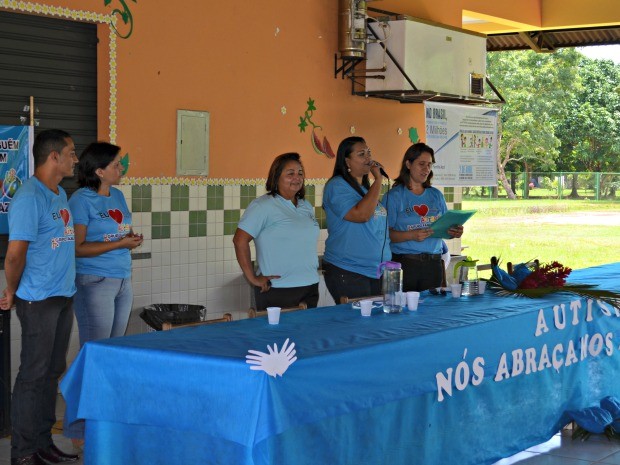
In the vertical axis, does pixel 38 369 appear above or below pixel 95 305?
below

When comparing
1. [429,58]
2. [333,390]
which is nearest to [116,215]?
[333,390]

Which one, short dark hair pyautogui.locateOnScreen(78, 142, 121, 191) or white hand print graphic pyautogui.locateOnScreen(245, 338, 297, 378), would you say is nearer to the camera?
white hand print graphic pyautogui.locateOnScreen(245, 338, 297, 378)

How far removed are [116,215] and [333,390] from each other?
1.86 m

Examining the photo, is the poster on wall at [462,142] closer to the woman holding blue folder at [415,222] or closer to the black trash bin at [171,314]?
the woman holding blue folder at [415,222]

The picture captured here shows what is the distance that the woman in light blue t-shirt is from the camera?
15.2 feet

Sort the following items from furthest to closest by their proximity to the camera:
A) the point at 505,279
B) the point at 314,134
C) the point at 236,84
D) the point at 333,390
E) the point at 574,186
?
1. the point at 574,186
2. the point at 314,134
3. the point at 236,84
4. the point at 505,279
5. the point at 333,390

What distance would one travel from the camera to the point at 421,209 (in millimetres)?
5793

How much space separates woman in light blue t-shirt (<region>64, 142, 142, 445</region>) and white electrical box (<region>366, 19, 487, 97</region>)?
3.54 meters

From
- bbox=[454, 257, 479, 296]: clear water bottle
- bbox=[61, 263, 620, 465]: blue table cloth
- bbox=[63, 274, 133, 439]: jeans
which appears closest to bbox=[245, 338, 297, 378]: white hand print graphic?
bbox=[61, 263, 620, 465]: blue table cloth

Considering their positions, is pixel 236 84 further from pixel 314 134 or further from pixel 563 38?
pixel 563 38

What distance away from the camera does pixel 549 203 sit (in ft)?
65.0

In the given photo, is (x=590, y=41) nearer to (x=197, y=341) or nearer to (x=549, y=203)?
(x=197, y=341)

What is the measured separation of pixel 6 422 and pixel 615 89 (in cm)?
2045

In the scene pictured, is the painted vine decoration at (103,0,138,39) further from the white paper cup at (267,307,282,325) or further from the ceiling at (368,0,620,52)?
the ceiling at (368,0,620,52)
